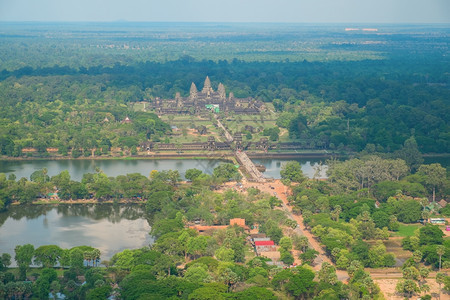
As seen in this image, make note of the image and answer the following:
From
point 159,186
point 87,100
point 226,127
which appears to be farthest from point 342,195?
point 87,100

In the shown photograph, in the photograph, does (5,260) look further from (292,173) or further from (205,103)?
(205,103)

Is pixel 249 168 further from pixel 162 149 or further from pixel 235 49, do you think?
pixel 235 49

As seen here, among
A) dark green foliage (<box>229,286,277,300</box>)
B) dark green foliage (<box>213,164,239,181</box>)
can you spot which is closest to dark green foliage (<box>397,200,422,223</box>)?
dark green foliage (<box>213,164,239,181</box>)

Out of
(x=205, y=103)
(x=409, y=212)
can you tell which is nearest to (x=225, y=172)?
(x=409, y=212)

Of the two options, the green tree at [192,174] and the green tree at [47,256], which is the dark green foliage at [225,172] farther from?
the green tree at [47,256]

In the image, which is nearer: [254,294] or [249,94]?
[254,294]

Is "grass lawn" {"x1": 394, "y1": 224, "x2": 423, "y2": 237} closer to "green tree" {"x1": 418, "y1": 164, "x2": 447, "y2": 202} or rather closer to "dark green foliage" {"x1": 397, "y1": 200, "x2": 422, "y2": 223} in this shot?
"dark green foliage" {"x1": 397, "y1": 200, "x2": 422, "y2": 223}
